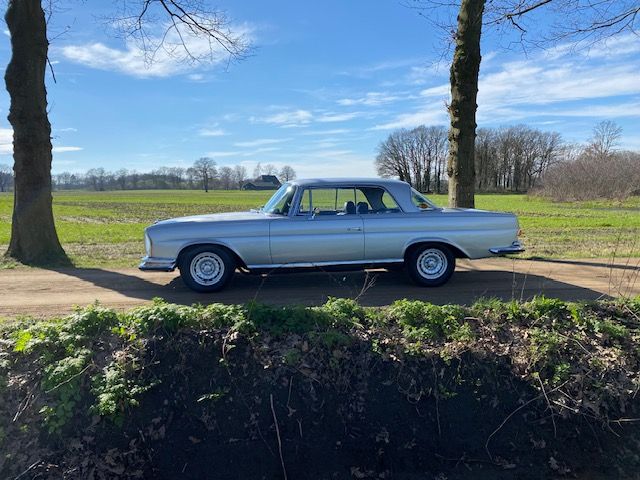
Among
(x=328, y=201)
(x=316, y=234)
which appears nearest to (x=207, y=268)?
(x=316, y=234)

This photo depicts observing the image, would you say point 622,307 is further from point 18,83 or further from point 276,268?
point 18,83

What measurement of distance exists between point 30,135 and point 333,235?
6.72m

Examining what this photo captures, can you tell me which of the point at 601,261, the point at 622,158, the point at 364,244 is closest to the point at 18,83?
the point at 364,244

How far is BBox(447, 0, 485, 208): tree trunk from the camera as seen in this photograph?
9.53 meters

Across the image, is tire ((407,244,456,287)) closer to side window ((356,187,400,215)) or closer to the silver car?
the silver car

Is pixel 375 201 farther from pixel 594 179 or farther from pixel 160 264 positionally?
pixel 594 179

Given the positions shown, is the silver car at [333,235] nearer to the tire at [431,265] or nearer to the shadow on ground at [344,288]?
the tire at [431,265]

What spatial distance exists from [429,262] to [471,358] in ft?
10.1

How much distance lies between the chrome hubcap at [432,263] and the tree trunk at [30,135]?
7.31 metres

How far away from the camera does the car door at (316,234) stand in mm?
6547

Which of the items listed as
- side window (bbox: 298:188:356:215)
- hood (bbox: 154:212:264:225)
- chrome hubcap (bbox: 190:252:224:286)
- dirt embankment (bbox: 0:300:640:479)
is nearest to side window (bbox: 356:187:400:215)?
side window (bbox: 298:188:356:215)

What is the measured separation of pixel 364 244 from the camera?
22.0ft

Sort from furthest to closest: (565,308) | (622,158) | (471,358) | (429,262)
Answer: (622,158), (429,262), (565,308), (471,358)

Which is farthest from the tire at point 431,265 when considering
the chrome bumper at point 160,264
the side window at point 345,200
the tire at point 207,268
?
the chrome bumper at point 160,264
